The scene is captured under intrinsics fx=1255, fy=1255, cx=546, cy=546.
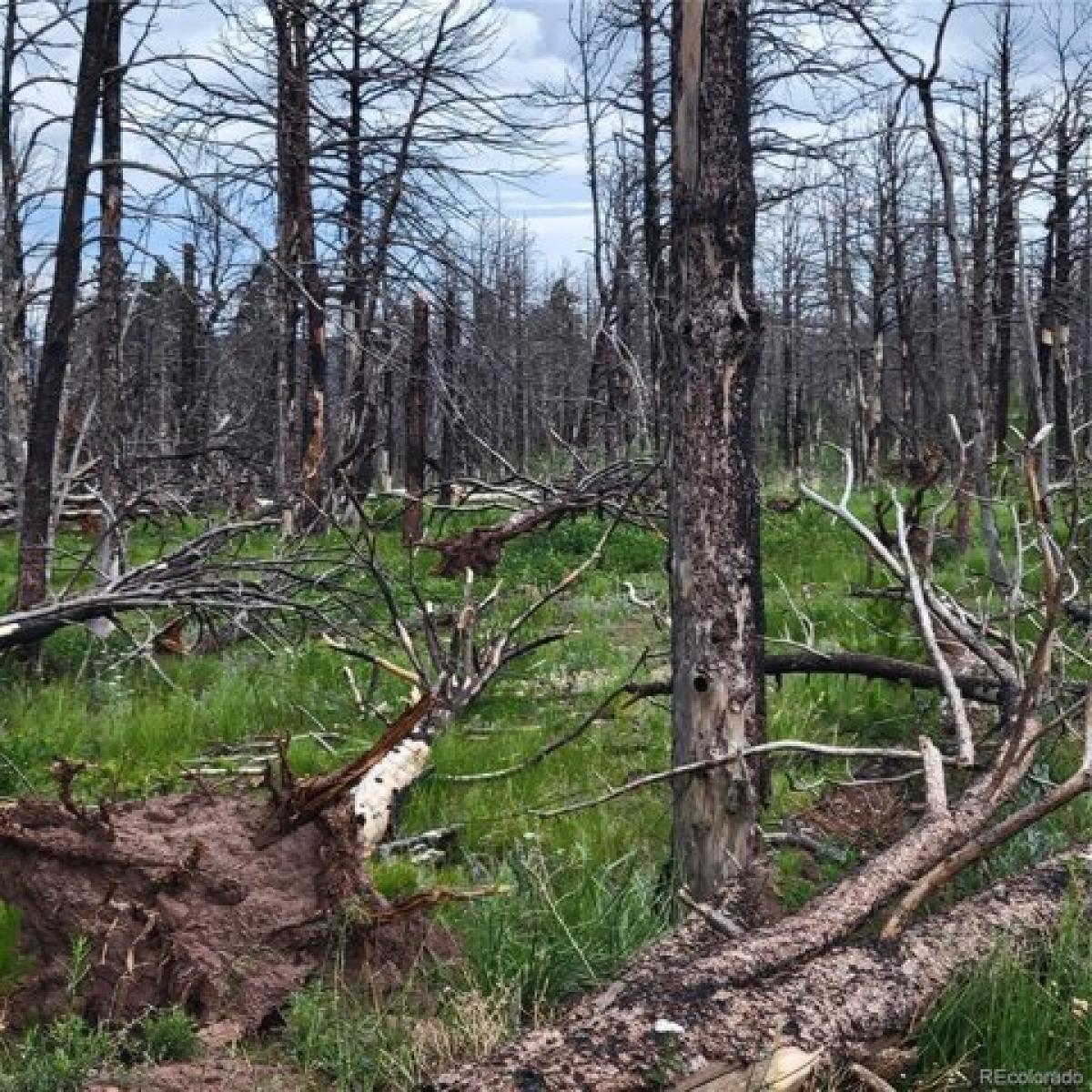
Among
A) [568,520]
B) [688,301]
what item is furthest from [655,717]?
[568,520]

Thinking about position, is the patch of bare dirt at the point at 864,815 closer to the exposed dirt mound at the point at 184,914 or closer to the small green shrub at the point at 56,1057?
the exposed dirt mound at the point at 184,914

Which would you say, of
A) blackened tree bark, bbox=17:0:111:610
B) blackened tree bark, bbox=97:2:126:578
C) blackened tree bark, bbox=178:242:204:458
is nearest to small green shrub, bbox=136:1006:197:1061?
blackened tree bark, bbox=17:0:111:610

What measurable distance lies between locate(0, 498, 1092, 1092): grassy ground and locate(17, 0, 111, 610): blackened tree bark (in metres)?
0.73

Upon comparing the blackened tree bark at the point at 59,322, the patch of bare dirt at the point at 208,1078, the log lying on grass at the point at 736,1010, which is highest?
the blackened tree bark at the point at 59,322

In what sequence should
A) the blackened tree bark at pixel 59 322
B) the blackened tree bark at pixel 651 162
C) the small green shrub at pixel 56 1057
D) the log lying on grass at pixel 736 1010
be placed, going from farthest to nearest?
the blackened tree bark at pixel 651 162 < the blackened tree bark at pixel 59 322 < the small green shrub at pixel 56 1057 < the log lying on grass at pixel 736 1010

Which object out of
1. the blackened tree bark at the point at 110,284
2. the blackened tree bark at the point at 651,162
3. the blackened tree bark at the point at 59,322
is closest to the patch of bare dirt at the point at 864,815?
the blackened tree bark at the point at 59,322

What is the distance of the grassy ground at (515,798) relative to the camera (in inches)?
124

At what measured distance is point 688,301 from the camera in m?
4.08

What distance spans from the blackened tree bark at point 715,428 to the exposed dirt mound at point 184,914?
3.47 feet

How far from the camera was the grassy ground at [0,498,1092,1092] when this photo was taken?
3.14 m

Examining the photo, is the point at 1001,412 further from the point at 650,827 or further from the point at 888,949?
the point at 888,949

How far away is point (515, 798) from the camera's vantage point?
5.49 metres

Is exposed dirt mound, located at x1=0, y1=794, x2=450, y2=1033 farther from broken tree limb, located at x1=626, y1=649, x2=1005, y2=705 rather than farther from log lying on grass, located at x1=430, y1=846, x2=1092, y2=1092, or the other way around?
broken tree limb, located at x1=626, y1=649, x2=1005, y2=705

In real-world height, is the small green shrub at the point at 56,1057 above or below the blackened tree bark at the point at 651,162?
below
